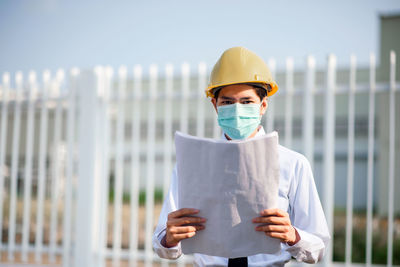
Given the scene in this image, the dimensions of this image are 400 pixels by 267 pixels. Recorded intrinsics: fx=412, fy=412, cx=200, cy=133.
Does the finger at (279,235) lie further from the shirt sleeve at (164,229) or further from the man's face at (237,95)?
the man's face at (237,95)

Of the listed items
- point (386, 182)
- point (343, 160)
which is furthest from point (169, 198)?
point (343, 160)

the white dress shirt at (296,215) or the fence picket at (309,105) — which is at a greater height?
the fence picket at (309,105)

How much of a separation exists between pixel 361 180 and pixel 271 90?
11328 mm

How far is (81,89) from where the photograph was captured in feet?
14.8

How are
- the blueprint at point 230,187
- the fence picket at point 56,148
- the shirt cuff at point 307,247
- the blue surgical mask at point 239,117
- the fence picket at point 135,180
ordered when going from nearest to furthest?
1. the blueprint at point 230,187
2. the shirt cuff at point 307,247
3. the blue surgical mask at point 239,117
4. the fence picket at point 135,180
5. the fence picket at point 56,148

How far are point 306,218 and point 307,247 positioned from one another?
11 cm

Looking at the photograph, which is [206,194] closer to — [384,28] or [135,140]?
[135,140]

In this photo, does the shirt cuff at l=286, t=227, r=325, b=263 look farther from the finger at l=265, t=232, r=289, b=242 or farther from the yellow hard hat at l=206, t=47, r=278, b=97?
the yellow hard hat at l=206, t=47, r=278, b=97

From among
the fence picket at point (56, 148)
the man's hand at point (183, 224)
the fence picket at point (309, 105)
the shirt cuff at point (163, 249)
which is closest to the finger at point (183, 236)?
the man's hand at point (183, 224)

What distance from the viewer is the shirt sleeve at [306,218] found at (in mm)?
1451

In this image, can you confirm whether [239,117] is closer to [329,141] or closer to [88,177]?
[329,141]

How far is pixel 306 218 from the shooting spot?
150 centimetres

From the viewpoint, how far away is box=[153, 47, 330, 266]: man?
1482 millimetres

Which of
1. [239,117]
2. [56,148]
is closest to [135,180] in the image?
[56,148]
